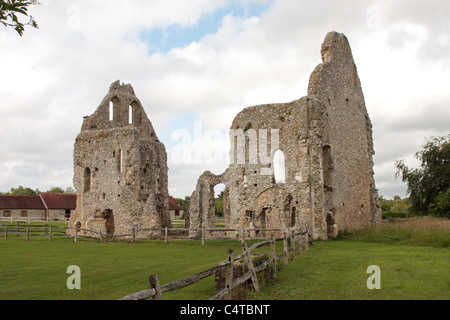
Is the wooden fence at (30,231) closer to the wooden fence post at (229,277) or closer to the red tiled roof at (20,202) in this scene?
the wooden fence post at (229,277)

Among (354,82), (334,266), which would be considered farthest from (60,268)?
(354,82)

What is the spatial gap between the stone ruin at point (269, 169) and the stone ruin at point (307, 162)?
0.18 feet

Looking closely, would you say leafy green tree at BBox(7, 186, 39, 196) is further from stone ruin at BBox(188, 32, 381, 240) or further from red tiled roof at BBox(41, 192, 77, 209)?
stone ruin at BBox(188, 32, 381, 240)

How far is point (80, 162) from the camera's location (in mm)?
29312

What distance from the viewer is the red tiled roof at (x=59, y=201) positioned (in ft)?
185

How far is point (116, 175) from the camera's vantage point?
27.4 meters

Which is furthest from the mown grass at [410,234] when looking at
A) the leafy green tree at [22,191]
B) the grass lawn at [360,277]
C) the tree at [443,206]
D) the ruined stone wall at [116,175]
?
the leafy green tree at [22,191]

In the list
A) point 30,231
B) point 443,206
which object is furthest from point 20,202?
point 443,206

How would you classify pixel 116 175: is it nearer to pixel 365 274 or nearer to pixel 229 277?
pixel 365 274

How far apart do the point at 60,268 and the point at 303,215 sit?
12.6m

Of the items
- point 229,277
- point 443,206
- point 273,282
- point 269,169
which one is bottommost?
point 273,282

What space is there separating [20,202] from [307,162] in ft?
150

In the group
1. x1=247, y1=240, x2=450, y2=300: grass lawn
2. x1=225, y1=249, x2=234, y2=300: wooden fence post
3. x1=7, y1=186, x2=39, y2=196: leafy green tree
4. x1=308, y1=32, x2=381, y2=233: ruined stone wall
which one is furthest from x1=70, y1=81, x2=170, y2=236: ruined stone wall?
x1=7, y1=186, x2=39, y2=196: leafy green tree
